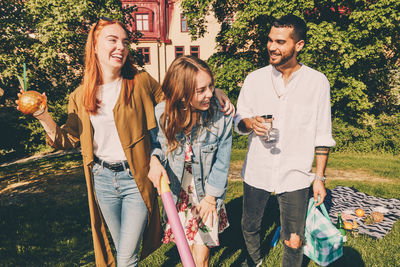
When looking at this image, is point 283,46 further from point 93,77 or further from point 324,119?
point 93,77

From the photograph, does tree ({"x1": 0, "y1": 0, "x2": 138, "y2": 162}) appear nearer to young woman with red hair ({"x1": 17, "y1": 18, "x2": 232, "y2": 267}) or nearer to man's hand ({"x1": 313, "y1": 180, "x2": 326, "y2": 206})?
young woman with red hair ({"x1": 17, "y1": 18, "x2": 232, "y2": 267})

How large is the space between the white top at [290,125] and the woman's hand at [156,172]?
3.29 feet

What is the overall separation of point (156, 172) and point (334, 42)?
465 inches

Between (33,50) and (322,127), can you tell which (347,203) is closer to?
(322,127)

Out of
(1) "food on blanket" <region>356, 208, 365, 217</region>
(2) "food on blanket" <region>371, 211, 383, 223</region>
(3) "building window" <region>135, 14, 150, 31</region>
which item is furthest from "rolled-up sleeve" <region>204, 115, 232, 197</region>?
(3) "building window" <region>135, 14, 150, 31</region>

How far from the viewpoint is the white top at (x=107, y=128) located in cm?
222

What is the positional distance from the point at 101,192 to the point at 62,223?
3.06 metres

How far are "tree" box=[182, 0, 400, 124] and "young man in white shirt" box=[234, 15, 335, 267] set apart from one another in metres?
9.83

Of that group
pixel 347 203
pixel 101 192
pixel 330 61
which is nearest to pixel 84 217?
pixel 101 192

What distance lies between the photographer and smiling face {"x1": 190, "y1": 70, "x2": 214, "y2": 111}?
6.95 feet

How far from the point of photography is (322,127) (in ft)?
8.48

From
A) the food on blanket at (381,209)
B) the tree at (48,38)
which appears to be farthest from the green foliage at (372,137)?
the tree at (48,38)

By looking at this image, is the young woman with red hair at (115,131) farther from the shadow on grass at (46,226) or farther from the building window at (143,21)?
the building window at (143,21)

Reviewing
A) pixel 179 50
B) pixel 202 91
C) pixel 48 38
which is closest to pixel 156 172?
pixel 202 91
